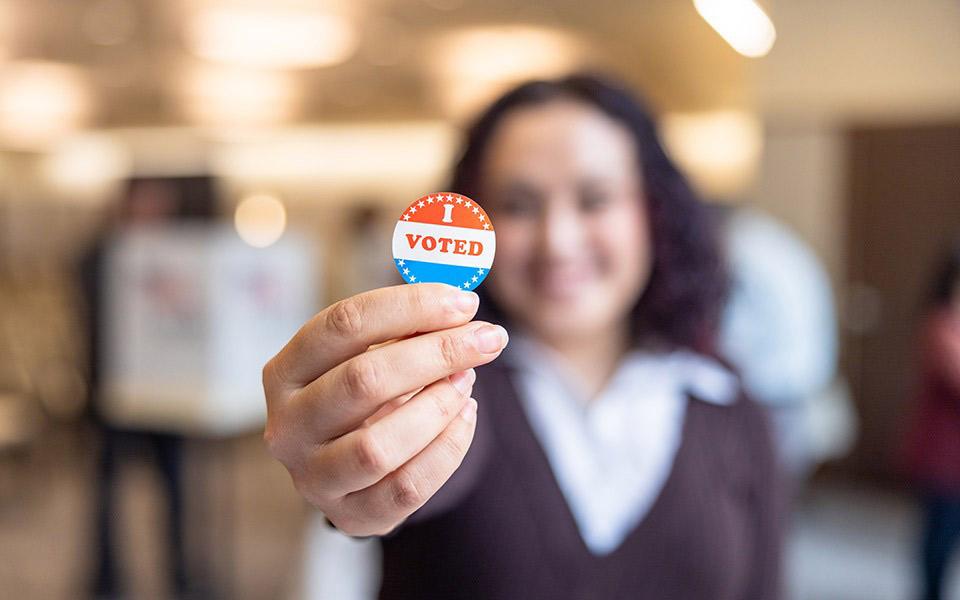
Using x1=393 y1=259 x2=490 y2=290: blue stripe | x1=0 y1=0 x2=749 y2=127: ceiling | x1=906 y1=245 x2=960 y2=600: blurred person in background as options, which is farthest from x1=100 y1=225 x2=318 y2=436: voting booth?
x1=0 y1=0 x2=749 y2=127: ceiling

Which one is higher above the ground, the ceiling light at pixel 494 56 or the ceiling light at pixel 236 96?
the ceiling light at pixel 494 56

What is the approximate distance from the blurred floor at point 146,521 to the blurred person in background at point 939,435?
2.37 m

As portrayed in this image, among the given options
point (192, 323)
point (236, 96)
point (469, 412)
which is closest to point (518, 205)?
point (469, 412)

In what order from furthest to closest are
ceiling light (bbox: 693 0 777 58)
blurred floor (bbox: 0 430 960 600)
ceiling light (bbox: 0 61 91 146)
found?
1. ceiling light (bbox: 0 61 91 146)
2. ceiling light (bbox: 693 0 777 58)
3. blurred floor (bbox: 0 430 960 600)

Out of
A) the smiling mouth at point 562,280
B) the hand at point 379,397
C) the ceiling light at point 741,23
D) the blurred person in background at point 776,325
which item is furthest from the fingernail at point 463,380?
the ceiling light at point 741,23

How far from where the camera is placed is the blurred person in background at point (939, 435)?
3.15 metres

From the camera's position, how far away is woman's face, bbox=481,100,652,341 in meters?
1.03

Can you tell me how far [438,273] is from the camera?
2.22 ft

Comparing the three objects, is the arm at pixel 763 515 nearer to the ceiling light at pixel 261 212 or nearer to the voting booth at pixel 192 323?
the voting booth at pixel 192 323

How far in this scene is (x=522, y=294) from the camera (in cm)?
111

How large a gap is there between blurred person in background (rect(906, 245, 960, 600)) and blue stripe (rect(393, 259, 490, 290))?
2961mm

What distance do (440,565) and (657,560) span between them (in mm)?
265

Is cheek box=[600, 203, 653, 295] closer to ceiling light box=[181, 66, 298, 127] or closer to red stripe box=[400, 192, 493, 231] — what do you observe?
red stripe box=[400, 192, 493, 231]

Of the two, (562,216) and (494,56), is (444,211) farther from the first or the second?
(494,56)
